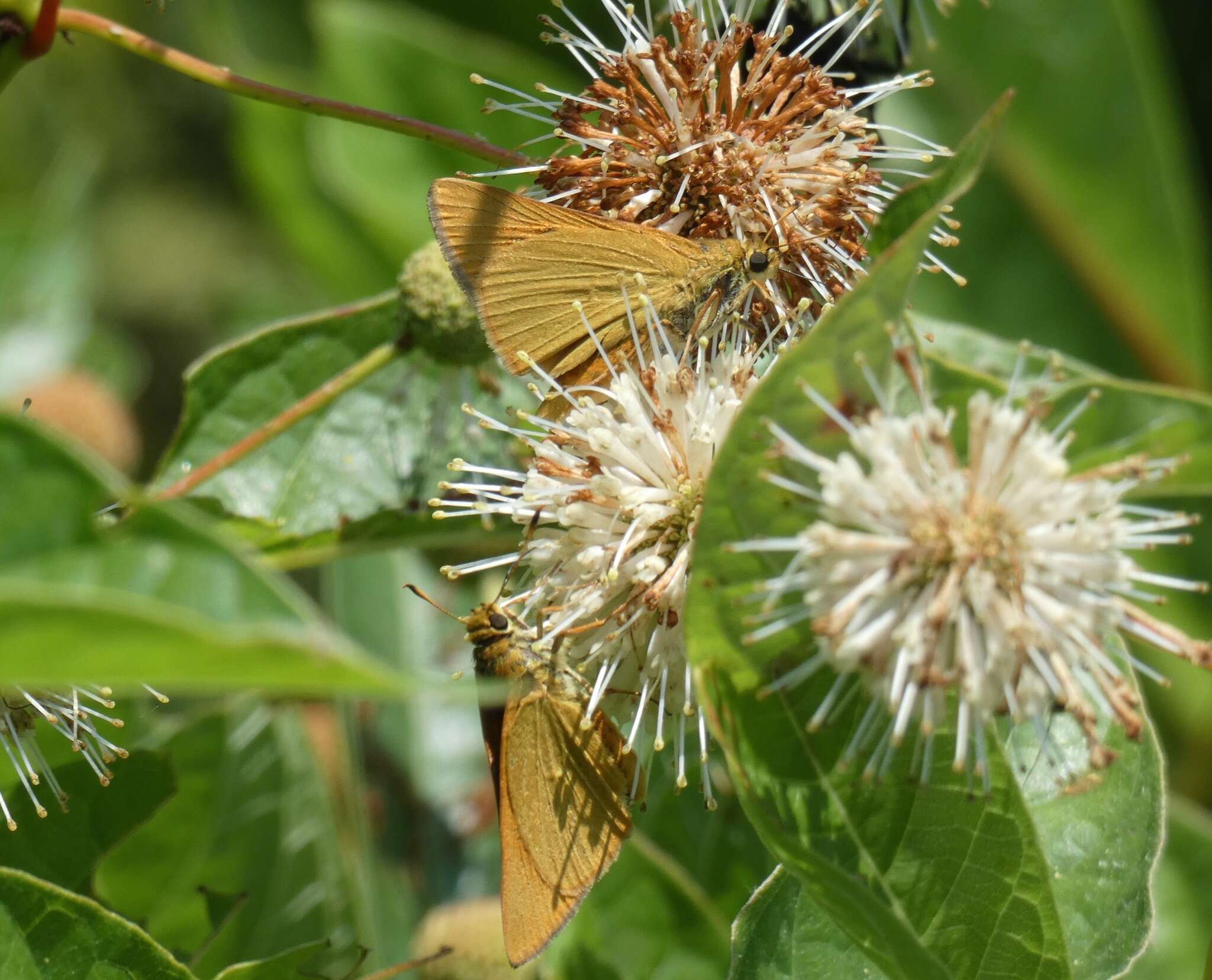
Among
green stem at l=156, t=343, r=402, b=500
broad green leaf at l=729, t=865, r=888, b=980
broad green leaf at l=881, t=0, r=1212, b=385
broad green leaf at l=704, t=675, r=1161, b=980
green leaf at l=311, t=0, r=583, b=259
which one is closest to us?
→ broad green leaf at l=704, t=675, r=1161, b=980

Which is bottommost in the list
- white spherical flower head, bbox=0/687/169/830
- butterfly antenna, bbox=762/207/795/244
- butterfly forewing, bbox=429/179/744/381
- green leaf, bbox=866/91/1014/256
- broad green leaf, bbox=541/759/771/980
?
broad green leaf, bbox=541/759/771/980

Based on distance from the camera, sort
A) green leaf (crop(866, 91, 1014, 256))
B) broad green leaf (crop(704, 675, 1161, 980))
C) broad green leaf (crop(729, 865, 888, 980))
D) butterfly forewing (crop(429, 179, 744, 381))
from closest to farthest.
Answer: green leaf (crop(866, 91, 1014, 256))
broad green leaf (crop(704, 675, 1161, 980))
broad green leaf (crop(729, 865, 888, 980))
butterfly forewing (crop(429, 179, 744, 381))

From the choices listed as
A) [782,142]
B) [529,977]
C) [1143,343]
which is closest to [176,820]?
[529,977]

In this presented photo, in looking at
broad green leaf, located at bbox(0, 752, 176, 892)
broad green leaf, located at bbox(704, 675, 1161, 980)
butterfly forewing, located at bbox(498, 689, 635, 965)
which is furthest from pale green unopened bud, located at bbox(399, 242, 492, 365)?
broad green leaf, located at bbox(704, 675, 1161, 980)

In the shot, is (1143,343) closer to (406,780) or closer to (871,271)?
(406,780)

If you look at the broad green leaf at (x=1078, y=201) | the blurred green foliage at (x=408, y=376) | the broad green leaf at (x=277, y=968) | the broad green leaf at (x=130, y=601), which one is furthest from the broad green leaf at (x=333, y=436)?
the broad green leaf at (x=1078, y=201)

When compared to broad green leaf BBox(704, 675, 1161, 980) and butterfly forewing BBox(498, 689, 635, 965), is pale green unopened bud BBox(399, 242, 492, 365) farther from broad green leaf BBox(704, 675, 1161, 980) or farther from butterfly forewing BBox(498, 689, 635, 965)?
broad green leaf BBox(704, 675, 1161, 980)

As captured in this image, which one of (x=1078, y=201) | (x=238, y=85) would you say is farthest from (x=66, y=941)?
(x=1078, y=201)
